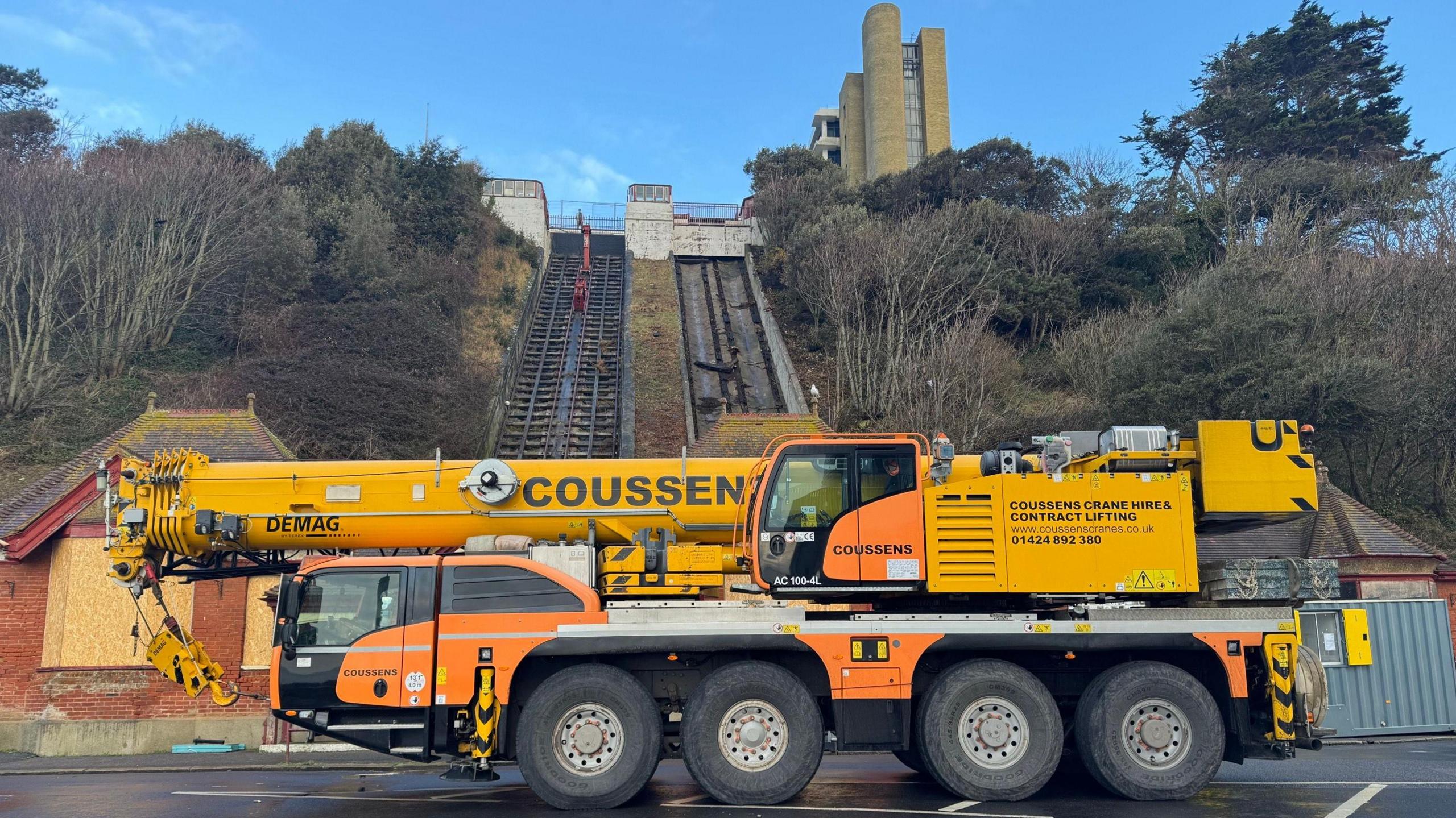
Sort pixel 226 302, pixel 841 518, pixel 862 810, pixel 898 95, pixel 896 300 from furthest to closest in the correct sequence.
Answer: pixel 898 95 < pixel 226 302 < pixel 896 300 < pixel 841 518 < pixel 862 810

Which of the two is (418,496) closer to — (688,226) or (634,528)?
(634,528)

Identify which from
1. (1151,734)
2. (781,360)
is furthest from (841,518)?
(781,360)

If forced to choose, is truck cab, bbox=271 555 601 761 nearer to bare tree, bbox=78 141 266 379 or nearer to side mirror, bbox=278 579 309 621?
side mirror, bbox=278 579 309 621

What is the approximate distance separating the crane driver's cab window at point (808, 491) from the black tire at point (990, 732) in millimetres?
1953

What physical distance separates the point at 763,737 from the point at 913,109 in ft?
205

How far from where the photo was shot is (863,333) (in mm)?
28984


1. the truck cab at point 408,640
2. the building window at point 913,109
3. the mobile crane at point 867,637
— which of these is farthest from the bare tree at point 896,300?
the building window at point 913,109

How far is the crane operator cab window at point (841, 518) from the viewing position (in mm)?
8898

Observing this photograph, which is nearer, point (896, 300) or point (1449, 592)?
point (1449, 592)

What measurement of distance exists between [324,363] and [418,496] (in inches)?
772

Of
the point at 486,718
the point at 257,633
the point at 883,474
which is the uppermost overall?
the point at 883,474

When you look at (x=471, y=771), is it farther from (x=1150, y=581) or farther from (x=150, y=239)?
(x=150, y=239)

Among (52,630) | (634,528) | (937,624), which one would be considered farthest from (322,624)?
(52,630)

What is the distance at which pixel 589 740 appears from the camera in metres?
8.59
